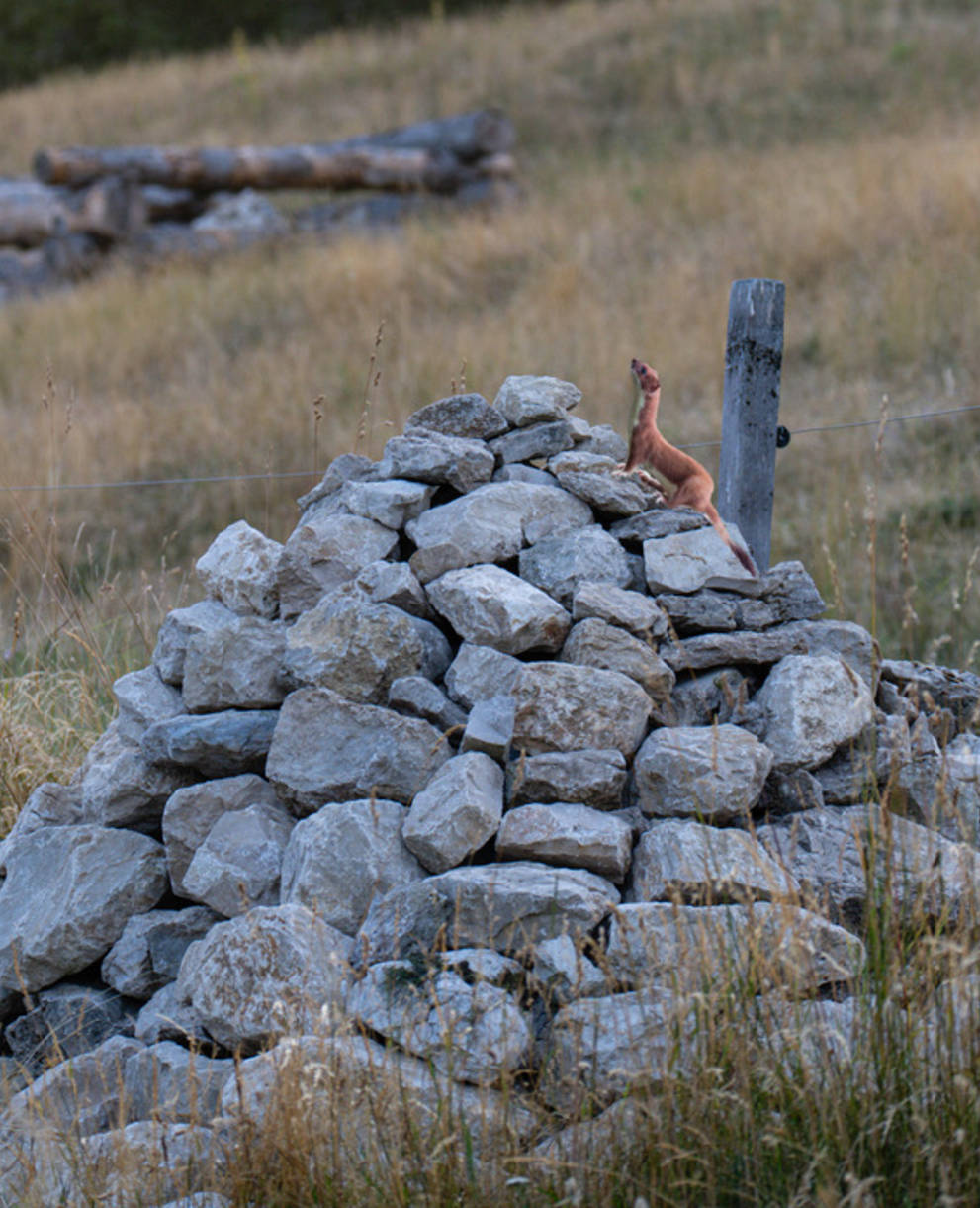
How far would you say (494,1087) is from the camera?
245 centimetres

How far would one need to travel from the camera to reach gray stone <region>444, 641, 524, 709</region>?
3299 mm

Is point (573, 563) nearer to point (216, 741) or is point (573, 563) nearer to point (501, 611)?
point (501, 611)

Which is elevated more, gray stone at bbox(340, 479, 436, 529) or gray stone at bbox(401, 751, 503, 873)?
gray stone at bbox(340, 479, 436, 529)

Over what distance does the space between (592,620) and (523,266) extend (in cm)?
916

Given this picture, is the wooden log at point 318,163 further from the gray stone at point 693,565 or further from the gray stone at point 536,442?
the gray stone at point 693,565

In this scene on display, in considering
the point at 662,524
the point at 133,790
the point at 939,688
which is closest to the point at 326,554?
the point at 133,790

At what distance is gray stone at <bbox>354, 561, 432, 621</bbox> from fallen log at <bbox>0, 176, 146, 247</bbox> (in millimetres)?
11272

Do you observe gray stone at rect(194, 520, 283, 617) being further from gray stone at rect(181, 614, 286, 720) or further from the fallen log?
the fallen log

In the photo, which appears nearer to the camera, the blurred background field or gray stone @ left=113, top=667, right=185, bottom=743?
gray stone @ left=113, top=667, right=185, bottom=743

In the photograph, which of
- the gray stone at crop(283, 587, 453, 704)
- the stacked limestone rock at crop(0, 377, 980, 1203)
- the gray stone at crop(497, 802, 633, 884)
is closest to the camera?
the stacked limestone rock at crop(0, 377, 980, 1203)

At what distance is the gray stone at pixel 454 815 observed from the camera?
114 inches

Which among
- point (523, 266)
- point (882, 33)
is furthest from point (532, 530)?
point (882, 33)

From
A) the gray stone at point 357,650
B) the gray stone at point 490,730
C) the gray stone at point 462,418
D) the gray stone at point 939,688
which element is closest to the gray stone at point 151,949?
the gray stone at point 357,650

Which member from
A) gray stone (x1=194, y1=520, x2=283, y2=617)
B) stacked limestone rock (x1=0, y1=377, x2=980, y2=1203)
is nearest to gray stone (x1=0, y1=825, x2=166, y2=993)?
stacked limestone rock (x1=0, y1=377, x2=980, y2=1203)
